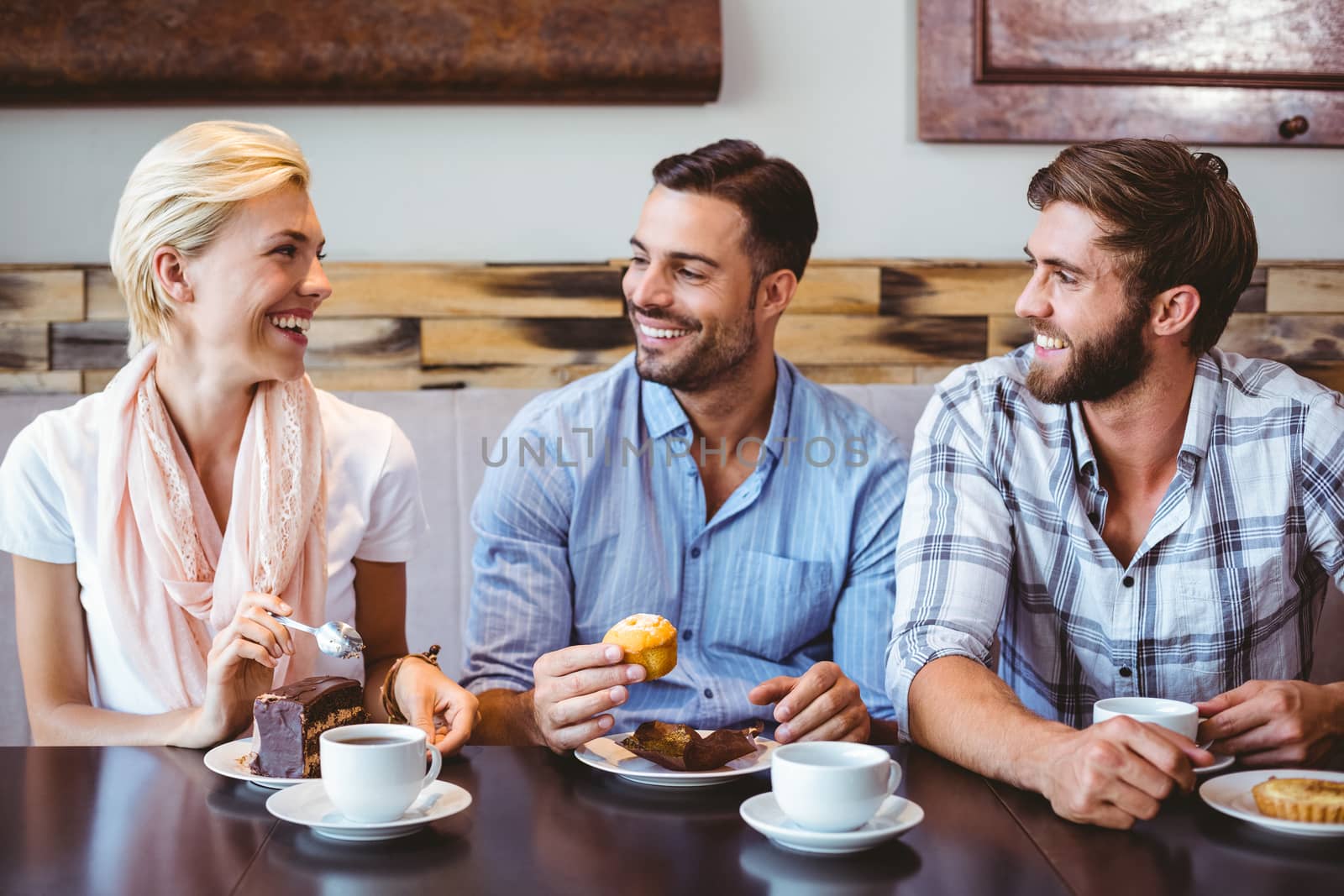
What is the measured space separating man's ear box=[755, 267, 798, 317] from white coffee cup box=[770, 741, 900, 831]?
1.26 metres

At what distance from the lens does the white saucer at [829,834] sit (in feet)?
3.12

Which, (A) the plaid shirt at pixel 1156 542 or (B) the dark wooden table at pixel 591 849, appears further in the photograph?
(A) the plaid shirt at pixel 1156 542

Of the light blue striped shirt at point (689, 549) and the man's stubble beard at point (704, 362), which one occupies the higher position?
the man's stubble beard at point (704, 362)

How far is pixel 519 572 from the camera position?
73.5 inches

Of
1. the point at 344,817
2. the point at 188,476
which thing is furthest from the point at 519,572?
the point at 344,817

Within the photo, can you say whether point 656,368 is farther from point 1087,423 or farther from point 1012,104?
point 1012,104

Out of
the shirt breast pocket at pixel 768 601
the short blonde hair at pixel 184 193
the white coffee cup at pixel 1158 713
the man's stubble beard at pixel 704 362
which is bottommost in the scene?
the shirt breast pocket at pixel 768 601

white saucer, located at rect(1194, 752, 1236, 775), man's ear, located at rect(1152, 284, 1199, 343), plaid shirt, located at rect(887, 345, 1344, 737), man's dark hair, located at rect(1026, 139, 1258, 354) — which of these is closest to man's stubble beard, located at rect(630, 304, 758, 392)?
plaid shirt, located at rect(887, 345, 1344, 737)

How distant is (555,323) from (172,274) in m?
0.89

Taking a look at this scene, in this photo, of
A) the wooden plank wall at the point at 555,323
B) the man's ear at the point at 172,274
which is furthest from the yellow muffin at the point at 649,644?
the wooden plank wall at the point at 555,323

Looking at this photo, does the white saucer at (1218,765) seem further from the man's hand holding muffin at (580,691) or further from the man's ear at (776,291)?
the man's ear at (776,291)

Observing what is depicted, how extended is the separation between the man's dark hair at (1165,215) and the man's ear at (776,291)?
0.51 meters

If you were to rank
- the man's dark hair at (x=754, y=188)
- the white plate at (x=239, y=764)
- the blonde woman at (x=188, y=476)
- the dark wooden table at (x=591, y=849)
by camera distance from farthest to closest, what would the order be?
1. the man's dark hair at (x=754, y=188)
2. the blonde woman at (x=188, y=476)
3. the white plate at (x=239, y=764)
4. the dark wooden table at (x=591, y=849)

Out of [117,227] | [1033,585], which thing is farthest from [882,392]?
[117,227]
